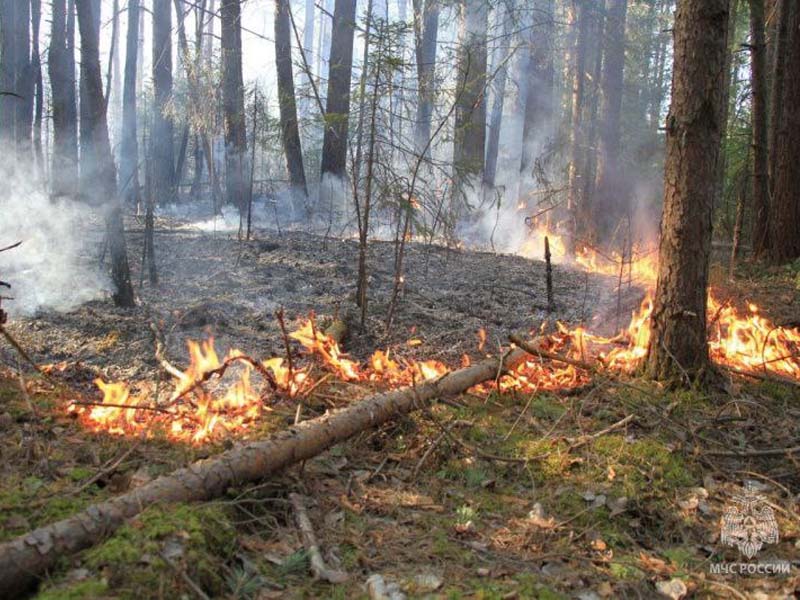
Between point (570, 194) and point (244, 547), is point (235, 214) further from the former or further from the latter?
point (244, 547)

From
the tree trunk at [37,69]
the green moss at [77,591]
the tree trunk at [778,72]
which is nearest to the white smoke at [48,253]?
the green moss at [77,591]

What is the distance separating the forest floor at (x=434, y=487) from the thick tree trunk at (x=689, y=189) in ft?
1.35

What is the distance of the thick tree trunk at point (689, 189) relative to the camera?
4.77 m

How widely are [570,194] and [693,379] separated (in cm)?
891

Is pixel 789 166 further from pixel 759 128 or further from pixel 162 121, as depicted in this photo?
pixel 162 121

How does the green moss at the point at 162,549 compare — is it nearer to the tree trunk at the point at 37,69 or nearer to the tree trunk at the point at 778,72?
the tree trunk at the point at 778,72

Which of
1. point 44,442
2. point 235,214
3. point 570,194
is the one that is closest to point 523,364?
point 44,442

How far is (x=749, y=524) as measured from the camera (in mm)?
3461

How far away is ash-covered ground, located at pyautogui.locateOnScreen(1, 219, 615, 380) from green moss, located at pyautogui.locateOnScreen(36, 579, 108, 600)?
3.12m

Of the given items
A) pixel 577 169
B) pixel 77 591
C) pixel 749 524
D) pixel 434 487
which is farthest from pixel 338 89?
pixel 77 591

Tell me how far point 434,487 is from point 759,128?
851 centimetres

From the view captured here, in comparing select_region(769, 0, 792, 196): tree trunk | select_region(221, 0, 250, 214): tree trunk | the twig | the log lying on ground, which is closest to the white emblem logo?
the log lying on ground

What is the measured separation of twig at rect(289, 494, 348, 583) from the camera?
2758 mm

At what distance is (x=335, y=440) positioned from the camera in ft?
12.4
